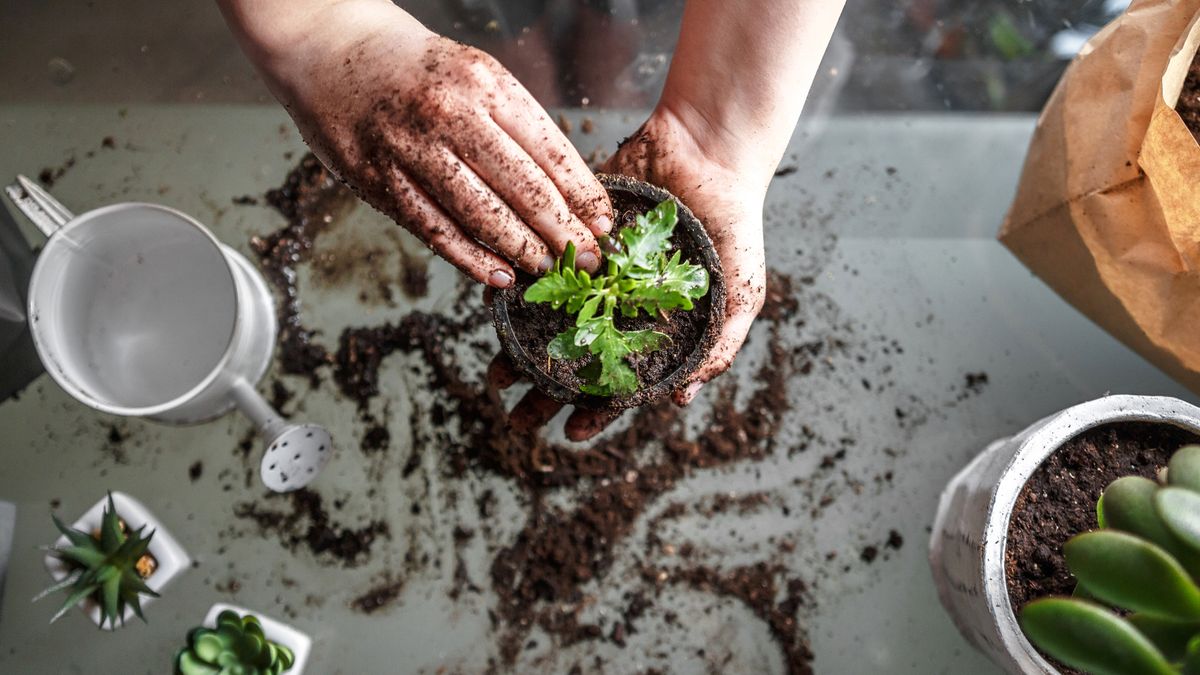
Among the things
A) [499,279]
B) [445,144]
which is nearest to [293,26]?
[445,144]

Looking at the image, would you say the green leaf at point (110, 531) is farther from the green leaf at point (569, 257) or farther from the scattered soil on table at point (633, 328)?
the green leaf at point (569, 257)

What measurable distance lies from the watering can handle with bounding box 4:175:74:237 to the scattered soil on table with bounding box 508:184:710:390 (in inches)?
→ 29.9

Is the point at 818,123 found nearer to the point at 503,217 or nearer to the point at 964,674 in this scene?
the point at 503,217

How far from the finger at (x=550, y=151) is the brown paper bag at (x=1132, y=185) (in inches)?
29.3

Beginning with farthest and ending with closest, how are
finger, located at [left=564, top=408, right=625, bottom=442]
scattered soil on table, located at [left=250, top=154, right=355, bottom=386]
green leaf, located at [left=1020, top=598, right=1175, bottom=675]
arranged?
scattered soil on table, located at [left=250, top=154, right=355, bottom=386]
finger, located at [left=564, top=408, right=625, bottom=442]
green leaf, located at [left=1020, top=598, right=1175, bottom=675]

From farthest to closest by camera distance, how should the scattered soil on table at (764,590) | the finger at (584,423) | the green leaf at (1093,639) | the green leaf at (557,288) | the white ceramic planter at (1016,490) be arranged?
1. the scattered soil on table at (764,590)
2. the finger at (584,423)
3. the white ceramic planter at (1016,490)
4. the green leaf at (557,288)
5. the green leaf at (1093,639)

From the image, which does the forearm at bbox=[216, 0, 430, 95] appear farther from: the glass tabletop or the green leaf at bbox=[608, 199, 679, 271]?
the glass tabletop

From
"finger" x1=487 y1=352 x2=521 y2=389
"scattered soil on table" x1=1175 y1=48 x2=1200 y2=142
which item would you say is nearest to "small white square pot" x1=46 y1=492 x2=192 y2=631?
"finger" x1=487 y1=352 x2=521 y2=389

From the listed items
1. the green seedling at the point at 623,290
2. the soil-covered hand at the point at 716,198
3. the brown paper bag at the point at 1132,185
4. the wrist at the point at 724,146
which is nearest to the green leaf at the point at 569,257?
the green seedling at the point at 623,290

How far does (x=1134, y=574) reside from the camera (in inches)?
27.5

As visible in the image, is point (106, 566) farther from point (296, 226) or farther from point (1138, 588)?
point (1138, 588)

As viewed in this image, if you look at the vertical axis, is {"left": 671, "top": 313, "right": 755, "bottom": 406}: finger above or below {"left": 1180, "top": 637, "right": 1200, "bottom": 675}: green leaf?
below

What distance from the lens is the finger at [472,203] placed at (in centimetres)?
91

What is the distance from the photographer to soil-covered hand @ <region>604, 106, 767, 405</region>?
1.08 meters
